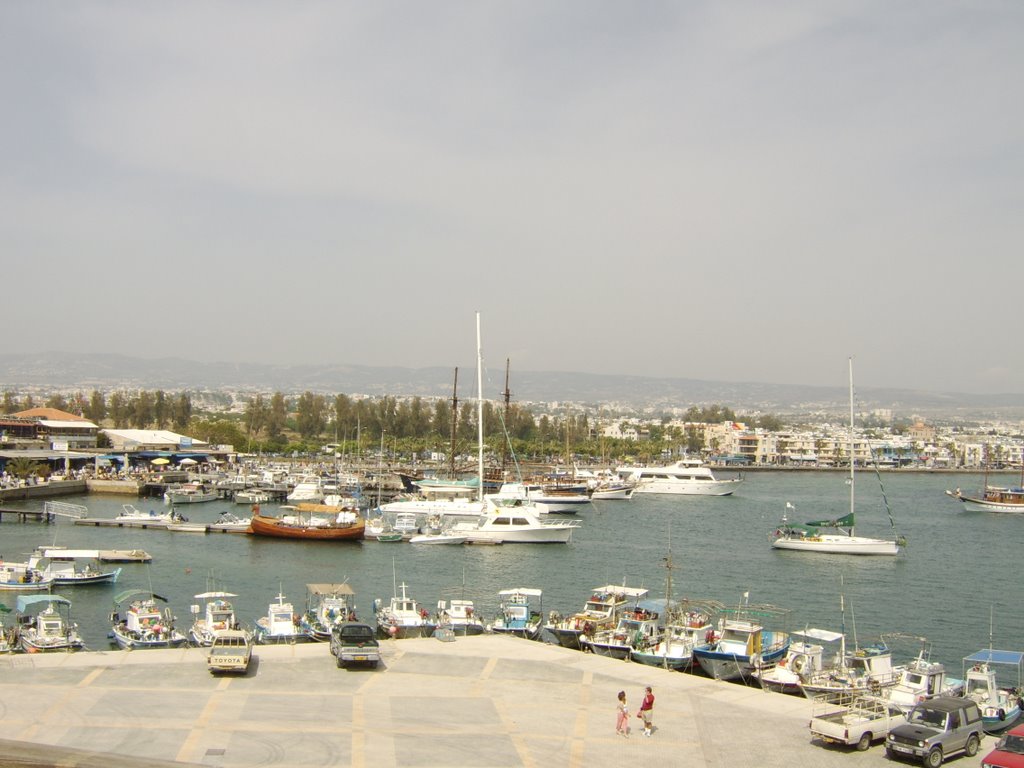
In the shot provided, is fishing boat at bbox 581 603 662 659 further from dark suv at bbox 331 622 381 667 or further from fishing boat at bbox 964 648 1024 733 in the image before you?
fishing boat at bbox 964 648 1024 733

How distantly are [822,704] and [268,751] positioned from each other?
1058 centimetres

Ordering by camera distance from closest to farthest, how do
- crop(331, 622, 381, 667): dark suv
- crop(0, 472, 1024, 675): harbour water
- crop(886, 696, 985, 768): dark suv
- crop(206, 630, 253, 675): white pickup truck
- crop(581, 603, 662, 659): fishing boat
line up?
crop(886, 696, 985, 768): dark suv, crop(206, 630, 253, 675): white pickup truck, crop(331, 622, 381, 667): dark suv, crop(581, 603, 662, 659): fishing boat, crop(0, 472, 1024, 675): harbour water

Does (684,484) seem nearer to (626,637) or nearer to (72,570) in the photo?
(72,570)

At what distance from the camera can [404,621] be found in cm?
3038

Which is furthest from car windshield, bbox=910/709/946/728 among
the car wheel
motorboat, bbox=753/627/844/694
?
motorboat, bbox=753/627/844/694

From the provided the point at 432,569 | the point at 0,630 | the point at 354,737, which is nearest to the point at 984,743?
the point at 354,737

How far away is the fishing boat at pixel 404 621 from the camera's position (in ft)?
98.4

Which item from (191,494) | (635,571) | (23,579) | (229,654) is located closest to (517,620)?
(229,654)

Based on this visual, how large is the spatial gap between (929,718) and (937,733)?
1.58 feet

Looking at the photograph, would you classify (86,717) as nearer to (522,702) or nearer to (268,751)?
(268,751)

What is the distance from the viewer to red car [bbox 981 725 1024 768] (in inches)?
616

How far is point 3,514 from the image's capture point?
67.9 meters

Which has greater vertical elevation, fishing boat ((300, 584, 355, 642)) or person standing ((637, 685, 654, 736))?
person standing ((637, 685, 654, 736))

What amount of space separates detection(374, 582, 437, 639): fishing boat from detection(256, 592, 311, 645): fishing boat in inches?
99.4
